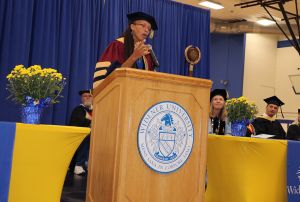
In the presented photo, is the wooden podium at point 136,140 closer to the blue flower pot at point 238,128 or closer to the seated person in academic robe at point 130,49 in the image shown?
the seated person in academic robe at point 130,49

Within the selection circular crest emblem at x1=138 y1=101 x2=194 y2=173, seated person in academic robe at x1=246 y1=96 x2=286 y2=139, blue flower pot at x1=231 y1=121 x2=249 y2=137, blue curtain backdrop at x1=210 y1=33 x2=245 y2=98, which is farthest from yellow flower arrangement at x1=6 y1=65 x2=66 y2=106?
blue curtain backdrop at x1=210 y1=33 x2=245 y2=98

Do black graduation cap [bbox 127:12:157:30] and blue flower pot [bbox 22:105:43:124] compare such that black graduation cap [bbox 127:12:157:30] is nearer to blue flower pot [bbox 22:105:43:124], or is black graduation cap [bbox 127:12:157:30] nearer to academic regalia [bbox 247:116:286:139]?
blue flower pot [bbox 22:105:43:124]

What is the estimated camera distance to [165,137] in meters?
Answer: 1.99

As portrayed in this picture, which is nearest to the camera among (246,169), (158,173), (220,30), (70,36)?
(158,173)

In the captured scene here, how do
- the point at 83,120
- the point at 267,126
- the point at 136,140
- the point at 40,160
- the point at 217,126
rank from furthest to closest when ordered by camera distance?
the point at 267,126, the point at 83,120, the point at 217,126, the point at 40,160, the point at 136,140

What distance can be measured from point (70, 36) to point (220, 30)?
22.0 feet

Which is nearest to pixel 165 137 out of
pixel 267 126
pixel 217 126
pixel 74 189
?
pixel 217 126

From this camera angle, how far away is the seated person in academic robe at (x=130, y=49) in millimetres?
2660

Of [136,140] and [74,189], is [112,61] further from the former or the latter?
[74,189]

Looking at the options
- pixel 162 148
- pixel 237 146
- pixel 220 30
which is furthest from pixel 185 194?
pixel 220 30

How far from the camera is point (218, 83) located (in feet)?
42.2

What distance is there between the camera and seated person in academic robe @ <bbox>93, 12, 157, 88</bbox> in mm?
2660

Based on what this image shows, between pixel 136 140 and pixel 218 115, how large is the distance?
2328 mm

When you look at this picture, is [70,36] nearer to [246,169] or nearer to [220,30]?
[246,169]
